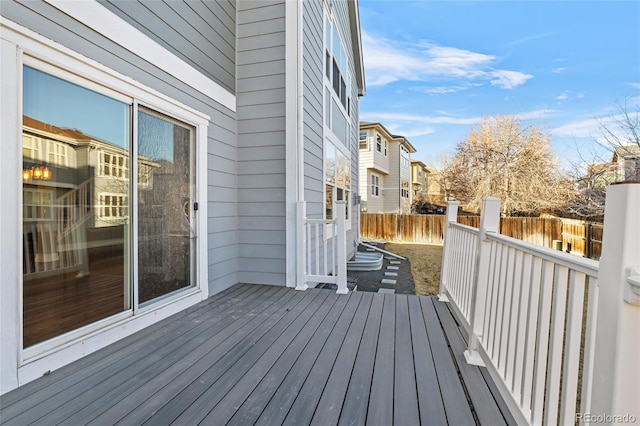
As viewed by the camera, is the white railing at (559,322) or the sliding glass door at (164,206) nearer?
the white railing at (559,322)

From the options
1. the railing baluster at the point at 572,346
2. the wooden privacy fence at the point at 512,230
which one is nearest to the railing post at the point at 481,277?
the railing baluster at the point at 572,346

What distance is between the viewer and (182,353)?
2.12 m

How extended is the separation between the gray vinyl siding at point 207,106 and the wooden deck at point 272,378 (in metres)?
1.06

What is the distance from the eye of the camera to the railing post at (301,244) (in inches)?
145

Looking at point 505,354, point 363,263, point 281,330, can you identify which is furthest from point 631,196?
point 363,263

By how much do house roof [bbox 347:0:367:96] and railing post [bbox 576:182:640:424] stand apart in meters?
9.06

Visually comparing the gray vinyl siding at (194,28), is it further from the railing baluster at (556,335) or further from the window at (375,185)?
the window at (375,185)

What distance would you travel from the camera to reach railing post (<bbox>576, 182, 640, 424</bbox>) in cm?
79

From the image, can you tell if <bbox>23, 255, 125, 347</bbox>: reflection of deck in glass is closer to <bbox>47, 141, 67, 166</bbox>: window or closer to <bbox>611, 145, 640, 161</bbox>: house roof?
<bbox>47, 141, 67, 166</bbox>: window

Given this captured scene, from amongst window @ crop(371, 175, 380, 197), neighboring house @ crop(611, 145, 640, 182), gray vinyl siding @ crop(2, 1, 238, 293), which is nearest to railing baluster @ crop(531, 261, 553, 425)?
gray vinyl siding @ crop(2, 1, 238, 293)

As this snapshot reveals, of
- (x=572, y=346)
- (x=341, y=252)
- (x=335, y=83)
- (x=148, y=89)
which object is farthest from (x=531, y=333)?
(x=335, y=83)

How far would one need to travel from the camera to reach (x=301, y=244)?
3713 mm

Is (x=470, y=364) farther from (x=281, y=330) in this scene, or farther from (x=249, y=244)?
(x=249, y=244)

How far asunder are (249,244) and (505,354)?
3.02 m
